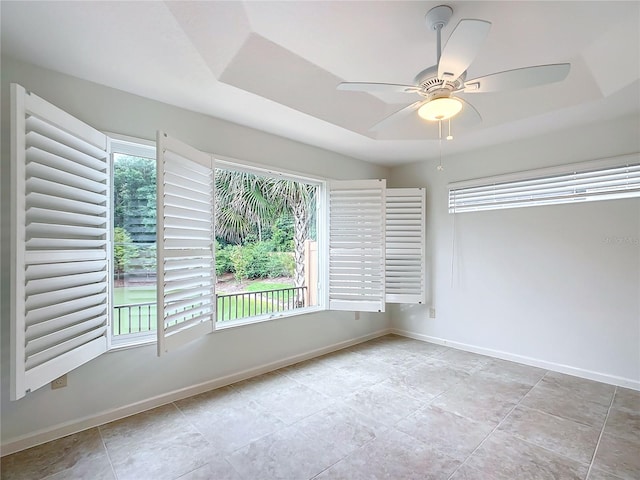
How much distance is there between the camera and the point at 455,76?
168cm

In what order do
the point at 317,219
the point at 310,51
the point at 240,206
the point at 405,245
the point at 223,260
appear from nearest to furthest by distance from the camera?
the point at 310,51
the point at 223,260
the point at 240,206
the point at 317,219
the point at 405,245

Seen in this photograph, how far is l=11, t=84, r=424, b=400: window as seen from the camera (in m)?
1.82

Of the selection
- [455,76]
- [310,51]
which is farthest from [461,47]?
[310,51]

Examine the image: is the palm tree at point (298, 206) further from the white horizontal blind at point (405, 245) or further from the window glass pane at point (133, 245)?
the window glass pane at point (133, 245)

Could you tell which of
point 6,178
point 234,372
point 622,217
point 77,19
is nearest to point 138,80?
point 77,19

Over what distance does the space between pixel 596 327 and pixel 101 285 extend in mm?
4398

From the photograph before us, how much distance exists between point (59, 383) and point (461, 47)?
3.18 m

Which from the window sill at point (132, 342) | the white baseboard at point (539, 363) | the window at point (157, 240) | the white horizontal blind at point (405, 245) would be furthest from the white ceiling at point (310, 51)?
the white baseboard at point (539, 363)

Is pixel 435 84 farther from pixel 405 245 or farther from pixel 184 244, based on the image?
pixel 405 245

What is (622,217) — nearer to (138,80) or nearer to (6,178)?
(138,80)

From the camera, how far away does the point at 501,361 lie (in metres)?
3.64

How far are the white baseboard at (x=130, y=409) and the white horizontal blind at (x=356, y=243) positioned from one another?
908 mm

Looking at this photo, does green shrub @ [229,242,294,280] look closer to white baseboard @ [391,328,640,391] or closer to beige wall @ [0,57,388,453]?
beige wall @ [0,57,388,453]

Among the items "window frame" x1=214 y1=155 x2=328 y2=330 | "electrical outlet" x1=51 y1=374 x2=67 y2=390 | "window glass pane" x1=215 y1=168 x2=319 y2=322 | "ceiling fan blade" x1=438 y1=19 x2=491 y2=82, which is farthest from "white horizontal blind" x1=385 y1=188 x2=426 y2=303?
"electrical outlet" x1=51 y1=374 x2=67 y2=390
